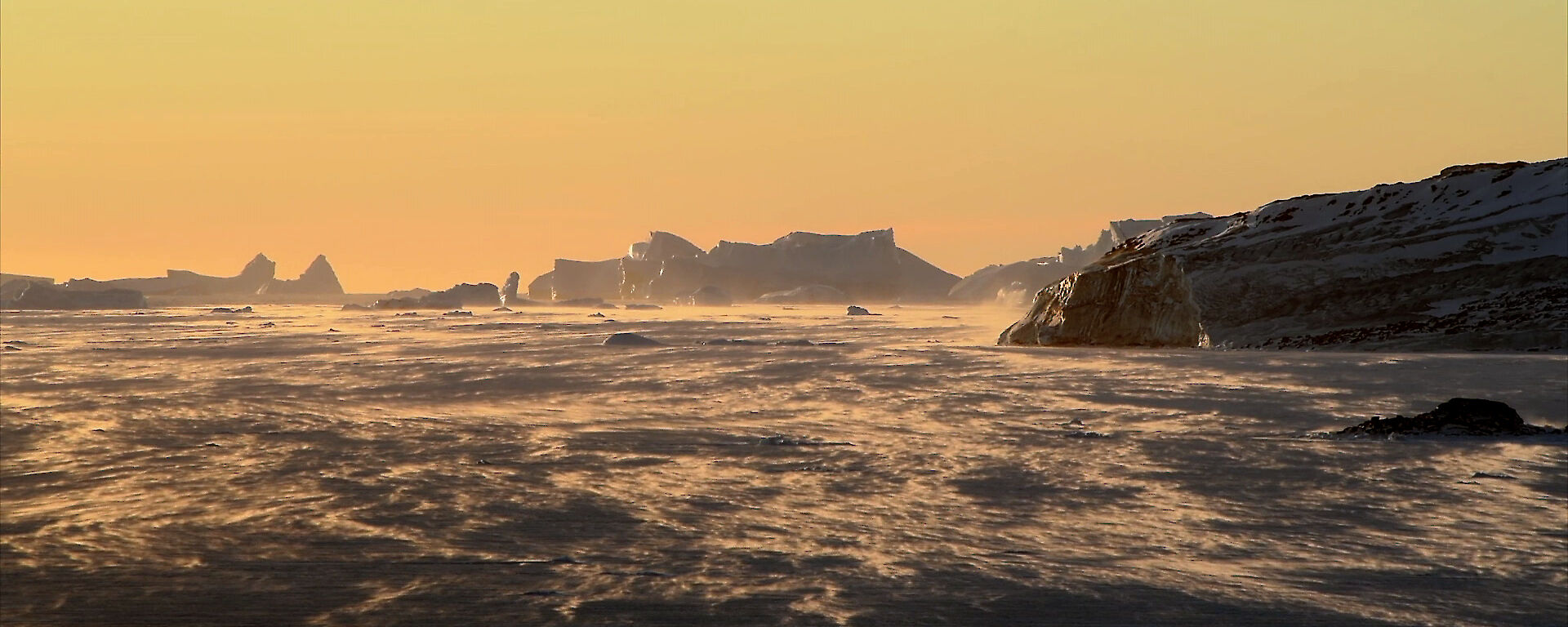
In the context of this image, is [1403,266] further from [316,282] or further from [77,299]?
[316,282]

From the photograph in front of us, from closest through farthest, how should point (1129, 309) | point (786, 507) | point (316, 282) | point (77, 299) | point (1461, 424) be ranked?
point (786, 507)
point (1461, 424)
point (1129, 309)
point (77, 299)
point (316, 282)

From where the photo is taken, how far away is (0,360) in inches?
798

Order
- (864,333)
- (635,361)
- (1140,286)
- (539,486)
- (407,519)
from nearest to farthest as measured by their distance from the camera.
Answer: (407,519), (539,486), (635,361), (1140,286), (864,333)

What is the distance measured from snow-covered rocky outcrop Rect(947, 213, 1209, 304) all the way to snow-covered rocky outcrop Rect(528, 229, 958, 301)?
25.1 feet

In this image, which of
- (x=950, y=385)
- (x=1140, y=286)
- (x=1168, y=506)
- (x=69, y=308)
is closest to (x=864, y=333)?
(x=1140, y=286)

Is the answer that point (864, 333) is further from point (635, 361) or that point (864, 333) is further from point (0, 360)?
point (0, 360)

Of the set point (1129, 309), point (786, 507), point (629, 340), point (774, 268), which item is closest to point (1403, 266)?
point (1129, 309)

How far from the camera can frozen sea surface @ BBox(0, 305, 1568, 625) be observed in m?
4.56

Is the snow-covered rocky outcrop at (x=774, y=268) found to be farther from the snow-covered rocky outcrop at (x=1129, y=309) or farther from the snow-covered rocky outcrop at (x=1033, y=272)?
the snow-covered rocky outcrop at (x=1129, y=309)

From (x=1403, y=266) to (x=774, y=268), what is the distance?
292 ft

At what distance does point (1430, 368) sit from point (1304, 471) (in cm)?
869

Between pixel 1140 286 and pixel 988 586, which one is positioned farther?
pixel 1140 286

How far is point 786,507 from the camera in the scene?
A: 6449mm

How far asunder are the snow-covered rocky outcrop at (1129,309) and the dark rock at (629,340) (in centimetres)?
770
